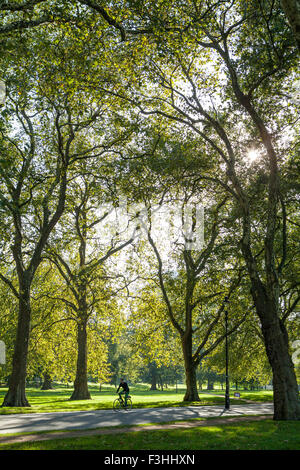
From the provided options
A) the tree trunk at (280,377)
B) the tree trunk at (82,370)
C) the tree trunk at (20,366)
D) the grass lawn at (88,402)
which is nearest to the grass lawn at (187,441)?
the tree trunk at (280,377)

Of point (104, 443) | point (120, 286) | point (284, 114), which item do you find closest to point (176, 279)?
point (120, 286)

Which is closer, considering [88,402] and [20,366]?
[20,366]

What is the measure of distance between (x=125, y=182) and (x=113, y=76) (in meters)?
4.93

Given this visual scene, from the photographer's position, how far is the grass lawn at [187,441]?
29.1 feet

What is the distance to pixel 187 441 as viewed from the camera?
9695 mm

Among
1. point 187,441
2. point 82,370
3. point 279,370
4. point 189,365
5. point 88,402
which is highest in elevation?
point 279,370

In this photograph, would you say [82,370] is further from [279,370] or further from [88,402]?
[279,370]

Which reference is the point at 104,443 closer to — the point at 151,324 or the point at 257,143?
the point at 257,143

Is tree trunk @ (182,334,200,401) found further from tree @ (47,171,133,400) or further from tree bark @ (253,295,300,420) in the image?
tree bark @ (253,295,300,420)

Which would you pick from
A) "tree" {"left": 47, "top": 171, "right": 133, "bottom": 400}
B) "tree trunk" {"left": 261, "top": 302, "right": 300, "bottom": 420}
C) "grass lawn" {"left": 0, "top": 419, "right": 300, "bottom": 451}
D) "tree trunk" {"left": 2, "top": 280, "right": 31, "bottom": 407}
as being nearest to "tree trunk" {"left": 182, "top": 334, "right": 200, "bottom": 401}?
"tree" {"left": 47, "top": 171, "right": 133, "bottom": 400}

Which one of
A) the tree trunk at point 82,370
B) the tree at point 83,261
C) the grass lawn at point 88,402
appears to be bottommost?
the grass lawn at point 88,402

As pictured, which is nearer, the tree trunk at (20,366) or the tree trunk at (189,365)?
the tree trunk at (20,366)

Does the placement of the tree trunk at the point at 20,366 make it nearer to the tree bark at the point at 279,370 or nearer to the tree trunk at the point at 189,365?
the tree trunk at the point at 189,365

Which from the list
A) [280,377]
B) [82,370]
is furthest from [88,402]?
[280,377]
